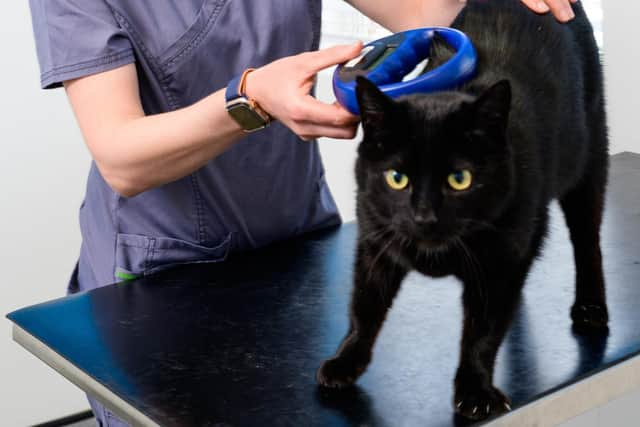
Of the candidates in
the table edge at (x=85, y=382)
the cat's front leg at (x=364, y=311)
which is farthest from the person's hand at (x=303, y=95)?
the table edge at (x=85, y=382)

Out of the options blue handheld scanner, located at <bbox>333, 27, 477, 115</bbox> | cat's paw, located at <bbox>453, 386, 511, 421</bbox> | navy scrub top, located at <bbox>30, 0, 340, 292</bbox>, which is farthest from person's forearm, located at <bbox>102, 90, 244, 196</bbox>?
cat's paw, located at <bbox>453, 386, 511, 421</bbox>

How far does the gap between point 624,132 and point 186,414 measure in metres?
1.87

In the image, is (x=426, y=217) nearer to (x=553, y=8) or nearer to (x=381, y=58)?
(x=381, y=58)

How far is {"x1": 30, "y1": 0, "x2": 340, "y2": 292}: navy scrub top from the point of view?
1233mm

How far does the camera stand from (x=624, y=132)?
2492mm

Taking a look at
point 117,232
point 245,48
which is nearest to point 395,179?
point 245,48

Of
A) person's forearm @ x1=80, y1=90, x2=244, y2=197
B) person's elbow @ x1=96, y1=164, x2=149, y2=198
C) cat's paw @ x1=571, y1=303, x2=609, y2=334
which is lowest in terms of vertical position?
cat's paw @ x1=571, y1=303, x2=609, y2=334

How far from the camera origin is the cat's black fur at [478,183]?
0.87 m

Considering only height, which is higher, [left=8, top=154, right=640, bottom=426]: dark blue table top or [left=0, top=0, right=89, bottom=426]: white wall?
[left=8, top=154, right=640, bottom=426]: dark blue table top

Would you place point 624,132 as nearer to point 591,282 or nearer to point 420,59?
point 591,282

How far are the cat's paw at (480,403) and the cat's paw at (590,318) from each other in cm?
23

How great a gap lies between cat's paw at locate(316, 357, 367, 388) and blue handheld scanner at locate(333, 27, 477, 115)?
0.26 meters

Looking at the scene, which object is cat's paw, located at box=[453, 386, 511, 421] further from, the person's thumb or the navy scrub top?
the navy scrub top

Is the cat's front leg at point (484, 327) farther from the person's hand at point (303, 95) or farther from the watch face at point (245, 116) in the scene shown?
the watch face at point (245, 116)
